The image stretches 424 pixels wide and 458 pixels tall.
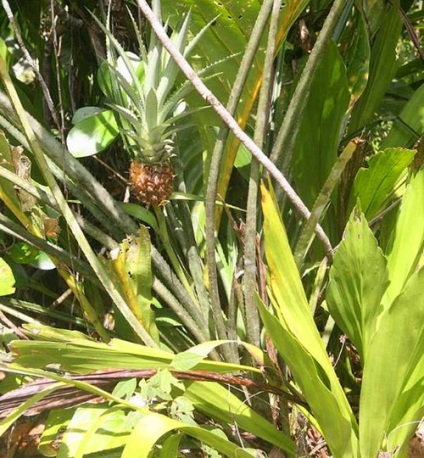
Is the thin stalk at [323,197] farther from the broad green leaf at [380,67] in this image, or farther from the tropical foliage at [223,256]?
the broad green leaf at [380,67]

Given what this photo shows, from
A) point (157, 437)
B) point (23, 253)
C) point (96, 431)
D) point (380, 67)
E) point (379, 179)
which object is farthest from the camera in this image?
point (380, 67)

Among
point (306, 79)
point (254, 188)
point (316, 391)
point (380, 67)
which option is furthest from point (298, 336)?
point (380, 67)

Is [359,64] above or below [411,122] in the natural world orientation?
above

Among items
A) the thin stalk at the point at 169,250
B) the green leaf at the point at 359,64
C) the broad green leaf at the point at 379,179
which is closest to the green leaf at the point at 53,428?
the thin stalk at the point at 169,250

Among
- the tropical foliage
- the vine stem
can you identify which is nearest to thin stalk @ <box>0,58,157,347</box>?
the tropical foliage

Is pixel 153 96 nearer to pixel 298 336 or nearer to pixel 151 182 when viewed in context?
pixel 151 182

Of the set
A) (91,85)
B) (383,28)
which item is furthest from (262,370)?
(91,85)

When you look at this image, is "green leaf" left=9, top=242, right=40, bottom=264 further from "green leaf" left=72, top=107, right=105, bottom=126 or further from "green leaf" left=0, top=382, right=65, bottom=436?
"green leaf" left=0, top=382, right=65, bottom=436
